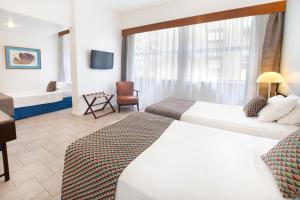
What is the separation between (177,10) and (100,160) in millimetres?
4186

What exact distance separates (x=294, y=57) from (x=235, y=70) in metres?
1.12

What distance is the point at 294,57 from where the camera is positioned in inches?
96.9

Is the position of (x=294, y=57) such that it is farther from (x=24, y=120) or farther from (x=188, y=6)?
(x=24, y=120)

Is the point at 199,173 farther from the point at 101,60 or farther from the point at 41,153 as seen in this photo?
the point at 101,60

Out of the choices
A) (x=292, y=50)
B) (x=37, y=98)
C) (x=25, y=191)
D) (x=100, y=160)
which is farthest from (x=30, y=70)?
(x=292, y=50)

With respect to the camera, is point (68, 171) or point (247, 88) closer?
point (68, 171)

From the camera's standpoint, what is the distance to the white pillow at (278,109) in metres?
1.95

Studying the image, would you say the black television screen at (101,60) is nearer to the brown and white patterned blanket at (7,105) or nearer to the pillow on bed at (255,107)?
the brown and white patterned blanket at (7,105)

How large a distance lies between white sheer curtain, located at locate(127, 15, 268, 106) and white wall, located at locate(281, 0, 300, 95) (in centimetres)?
43

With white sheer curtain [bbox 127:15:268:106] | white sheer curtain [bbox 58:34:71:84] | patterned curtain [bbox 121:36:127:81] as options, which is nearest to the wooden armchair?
white sheer curtain [bbox 127:15:268:106]

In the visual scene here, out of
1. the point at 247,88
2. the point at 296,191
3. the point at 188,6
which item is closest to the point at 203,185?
the point at 296,191

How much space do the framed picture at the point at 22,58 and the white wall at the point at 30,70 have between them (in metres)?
0.11

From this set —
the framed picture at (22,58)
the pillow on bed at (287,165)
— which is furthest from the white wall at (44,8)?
the pillow on bed at (287,165)

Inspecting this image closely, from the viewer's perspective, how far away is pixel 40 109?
420 cm
